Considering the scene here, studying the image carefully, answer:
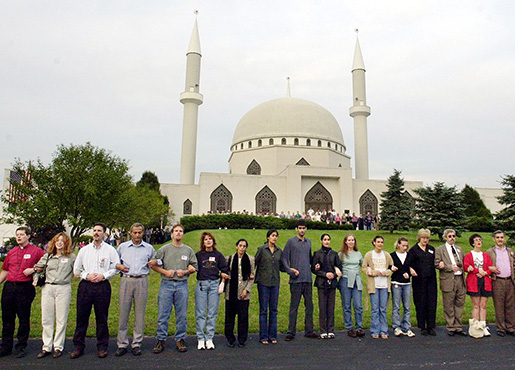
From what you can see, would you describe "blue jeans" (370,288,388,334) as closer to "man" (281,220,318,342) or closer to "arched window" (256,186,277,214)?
"man" (281,220,318,342)

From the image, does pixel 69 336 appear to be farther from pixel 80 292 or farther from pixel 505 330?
pixel 505 330

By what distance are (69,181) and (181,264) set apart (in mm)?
10687

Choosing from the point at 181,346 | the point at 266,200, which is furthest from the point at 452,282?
the point at 266,200

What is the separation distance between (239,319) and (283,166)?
32.4 m

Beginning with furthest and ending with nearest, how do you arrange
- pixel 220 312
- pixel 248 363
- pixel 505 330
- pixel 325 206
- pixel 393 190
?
pixel 325 206, pixel 393 190, pixel 220 312, pixel 505 330, pixel 248 363

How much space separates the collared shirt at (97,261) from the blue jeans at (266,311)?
234cm

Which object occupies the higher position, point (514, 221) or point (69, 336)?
point (514, 221)

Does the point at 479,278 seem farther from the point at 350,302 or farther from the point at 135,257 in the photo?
the point at 135,257

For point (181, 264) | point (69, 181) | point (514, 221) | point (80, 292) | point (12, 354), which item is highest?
point (69, 181)

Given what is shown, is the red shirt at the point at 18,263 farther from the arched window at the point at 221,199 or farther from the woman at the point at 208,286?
the arched window at the point at 221,199

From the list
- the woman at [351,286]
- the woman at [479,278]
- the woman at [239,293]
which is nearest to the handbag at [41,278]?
the woman at [239,293]

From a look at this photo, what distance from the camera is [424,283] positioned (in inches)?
271

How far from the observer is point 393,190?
2236cm

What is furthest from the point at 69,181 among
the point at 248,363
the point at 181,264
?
the point at 248,363
